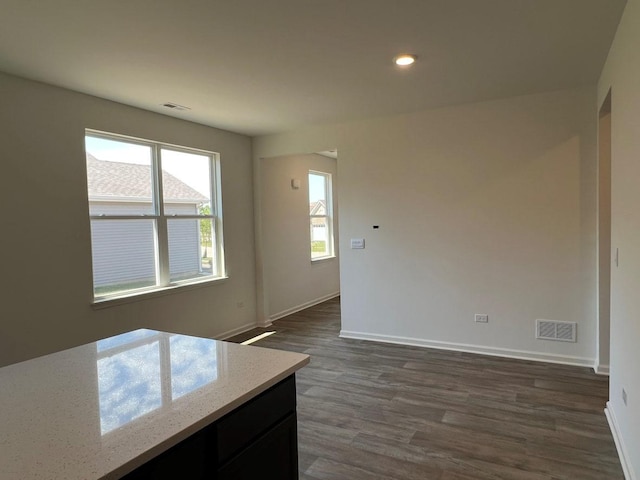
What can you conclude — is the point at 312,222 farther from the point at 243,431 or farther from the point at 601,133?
the point at 243,431

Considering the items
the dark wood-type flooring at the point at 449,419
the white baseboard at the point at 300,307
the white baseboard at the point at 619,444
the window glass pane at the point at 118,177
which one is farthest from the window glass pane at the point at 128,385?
the white baseboard at the point at 300,307

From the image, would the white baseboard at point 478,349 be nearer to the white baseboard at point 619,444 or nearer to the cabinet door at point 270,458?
the white baseboard at point 619,444

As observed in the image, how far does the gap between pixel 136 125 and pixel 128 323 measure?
1.94 meters

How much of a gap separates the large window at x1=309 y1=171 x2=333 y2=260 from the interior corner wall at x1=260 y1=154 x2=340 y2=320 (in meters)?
0.20

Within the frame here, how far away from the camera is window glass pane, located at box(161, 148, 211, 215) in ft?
14.9

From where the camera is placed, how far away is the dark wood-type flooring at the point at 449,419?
236 cm

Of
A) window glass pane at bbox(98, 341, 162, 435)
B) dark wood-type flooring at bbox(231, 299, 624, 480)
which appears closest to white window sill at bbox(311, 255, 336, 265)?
dark wood-type flooring at bbox(231, 299, 624, 480)

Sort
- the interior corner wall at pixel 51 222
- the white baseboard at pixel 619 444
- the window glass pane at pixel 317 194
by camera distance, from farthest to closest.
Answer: the window glass pane at pixel 317 194 < the interior corner wall at pixel 51 222 < the white baseboard at pixel 619 444

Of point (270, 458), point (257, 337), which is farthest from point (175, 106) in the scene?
point (270, 458)

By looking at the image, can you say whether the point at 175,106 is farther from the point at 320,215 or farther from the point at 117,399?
the point at 320,215

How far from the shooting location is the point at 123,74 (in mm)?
3164

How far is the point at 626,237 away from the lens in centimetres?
227

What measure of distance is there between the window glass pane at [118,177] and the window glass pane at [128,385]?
2.58m

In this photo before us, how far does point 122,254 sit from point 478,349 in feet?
12.2
